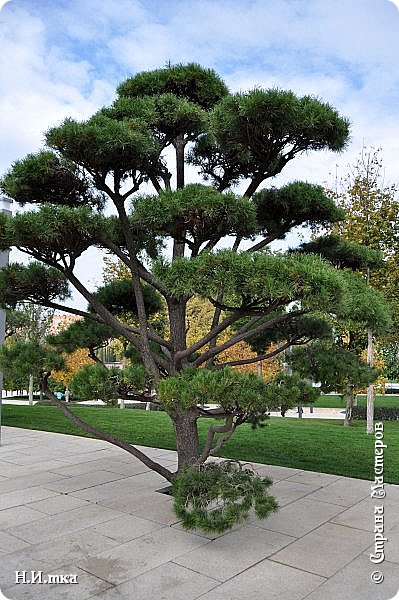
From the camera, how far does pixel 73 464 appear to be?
580cm

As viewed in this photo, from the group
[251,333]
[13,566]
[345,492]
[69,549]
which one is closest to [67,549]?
[69,549]

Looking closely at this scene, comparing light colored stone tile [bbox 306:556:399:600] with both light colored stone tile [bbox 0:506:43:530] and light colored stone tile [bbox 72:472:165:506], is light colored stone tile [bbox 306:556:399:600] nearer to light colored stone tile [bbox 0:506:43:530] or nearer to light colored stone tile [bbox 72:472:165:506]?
light colored stone tile [bbox 72:472:165:506]

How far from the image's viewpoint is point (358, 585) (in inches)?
110

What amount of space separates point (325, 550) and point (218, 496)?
755mm

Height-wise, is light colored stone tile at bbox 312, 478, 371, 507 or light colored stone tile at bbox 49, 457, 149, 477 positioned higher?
light colored stone tile at bbox 312, 478, 371, 507

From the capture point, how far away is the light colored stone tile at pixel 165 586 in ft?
8.66

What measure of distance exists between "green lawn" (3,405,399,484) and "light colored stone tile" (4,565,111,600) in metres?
3.19

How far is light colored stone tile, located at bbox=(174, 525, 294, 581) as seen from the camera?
2968 mm

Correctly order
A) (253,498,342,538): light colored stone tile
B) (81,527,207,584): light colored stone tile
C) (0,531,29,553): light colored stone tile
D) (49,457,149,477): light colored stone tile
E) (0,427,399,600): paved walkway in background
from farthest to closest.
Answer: (49,457,149,477): light colored stone tile
(253,498,342,538): light colored stone tile
(0,531,29,553): light colored stone tile
(81,527,207,584): light colored stone tile
(0,427,399,600): paved walkway in background

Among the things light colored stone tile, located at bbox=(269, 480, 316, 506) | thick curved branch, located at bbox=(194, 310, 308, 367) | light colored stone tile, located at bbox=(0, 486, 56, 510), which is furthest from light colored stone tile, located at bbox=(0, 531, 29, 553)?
light colored stone tile, located at bbox=(269, 480, 316, 506)

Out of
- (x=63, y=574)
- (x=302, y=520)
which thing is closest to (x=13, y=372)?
(x=63, y=574)

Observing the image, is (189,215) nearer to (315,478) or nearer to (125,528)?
(125,528)

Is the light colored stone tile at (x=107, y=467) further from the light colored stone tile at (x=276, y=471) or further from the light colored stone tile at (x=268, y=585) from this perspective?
the light colored stone tile at (x=268, y=585)

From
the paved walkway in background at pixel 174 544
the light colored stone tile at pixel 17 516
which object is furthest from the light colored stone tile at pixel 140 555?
the light colored stone tile at pixel 17 516
